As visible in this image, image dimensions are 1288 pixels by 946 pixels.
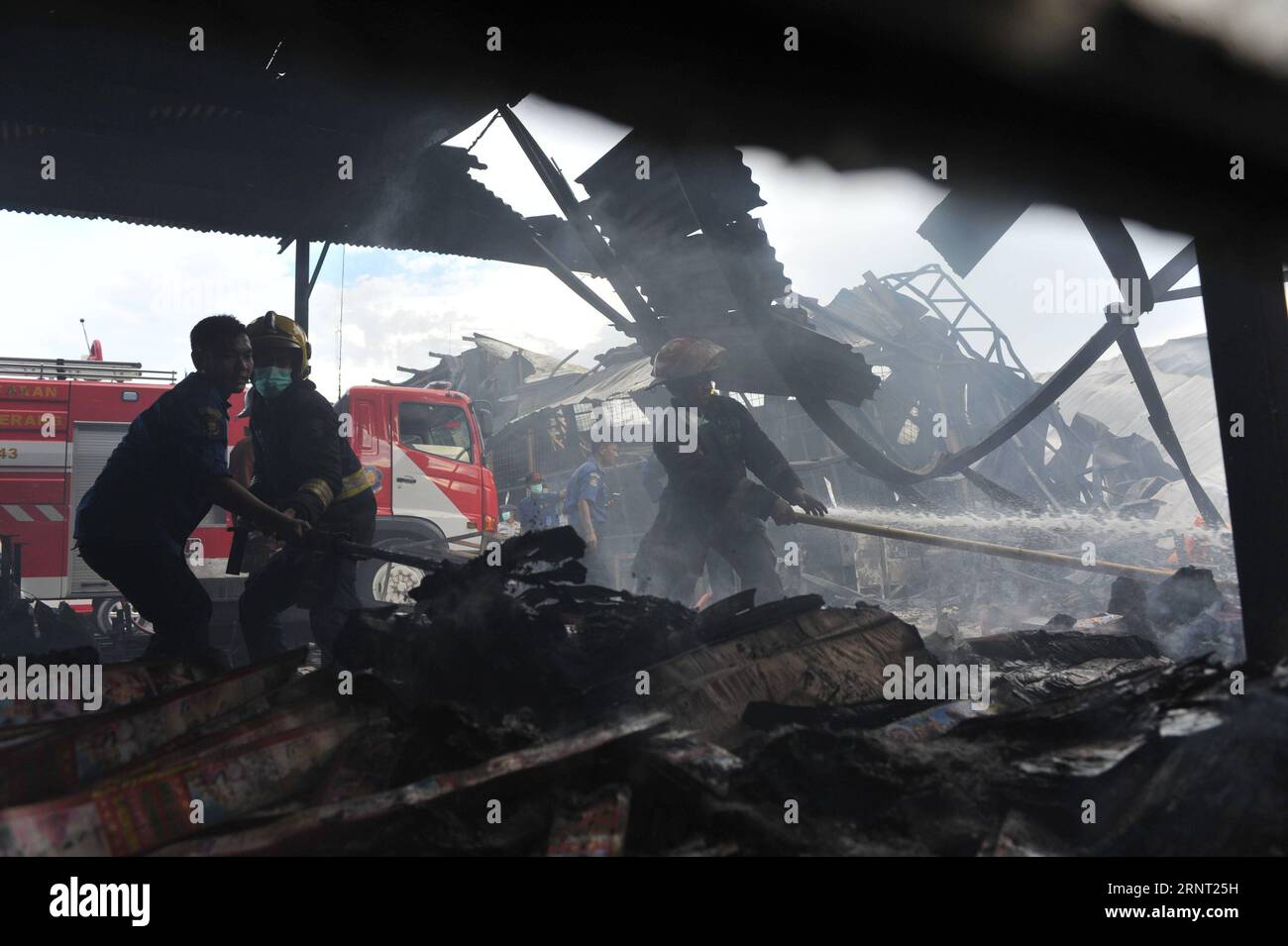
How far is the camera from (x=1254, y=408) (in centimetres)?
273

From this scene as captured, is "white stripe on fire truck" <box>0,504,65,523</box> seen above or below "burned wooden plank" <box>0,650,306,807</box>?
above

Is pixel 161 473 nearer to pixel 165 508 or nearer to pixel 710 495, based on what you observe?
pixel 165 508

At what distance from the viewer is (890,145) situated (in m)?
3.24

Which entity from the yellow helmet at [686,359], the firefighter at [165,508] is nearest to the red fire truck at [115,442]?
the yellow helmet at [686,359]

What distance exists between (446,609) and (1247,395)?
2.96m

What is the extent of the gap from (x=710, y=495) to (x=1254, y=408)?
322cm

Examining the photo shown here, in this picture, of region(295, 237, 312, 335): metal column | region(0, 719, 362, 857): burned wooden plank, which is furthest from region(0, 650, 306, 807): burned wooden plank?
region(295, 237, 312, 335): metal column

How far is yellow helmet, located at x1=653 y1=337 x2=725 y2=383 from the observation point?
5.61 m

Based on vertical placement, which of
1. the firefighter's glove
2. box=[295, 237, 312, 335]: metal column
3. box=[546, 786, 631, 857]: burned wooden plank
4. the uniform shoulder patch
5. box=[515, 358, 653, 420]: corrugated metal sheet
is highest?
box=[515, 358, 653, 420]: corrugated metal sheet

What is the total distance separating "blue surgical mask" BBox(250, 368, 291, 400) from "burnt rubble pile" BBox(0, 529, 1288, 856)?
5.89 feet

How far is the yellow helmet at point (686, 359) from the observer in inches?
221

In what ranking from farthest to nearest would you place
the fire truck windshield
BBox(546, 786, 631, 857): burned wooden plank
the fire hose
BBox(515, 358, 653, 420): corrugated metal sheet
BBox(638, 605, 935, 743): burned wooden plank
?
BBox(515, 358, 653, 420): corrugated metal sheet
the fire truck windshield
the fire hose
BBox(638, 605, 935, 743): burned wooden plank
BBox(546, 786, 631, 857): burned wooden plank

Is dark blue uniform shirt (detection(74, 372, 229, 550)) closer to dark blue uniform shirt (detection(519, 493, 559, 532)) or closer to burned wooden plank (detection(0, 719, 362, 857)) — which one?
burned wooden plank (detection(0, 719, 362, 857))
